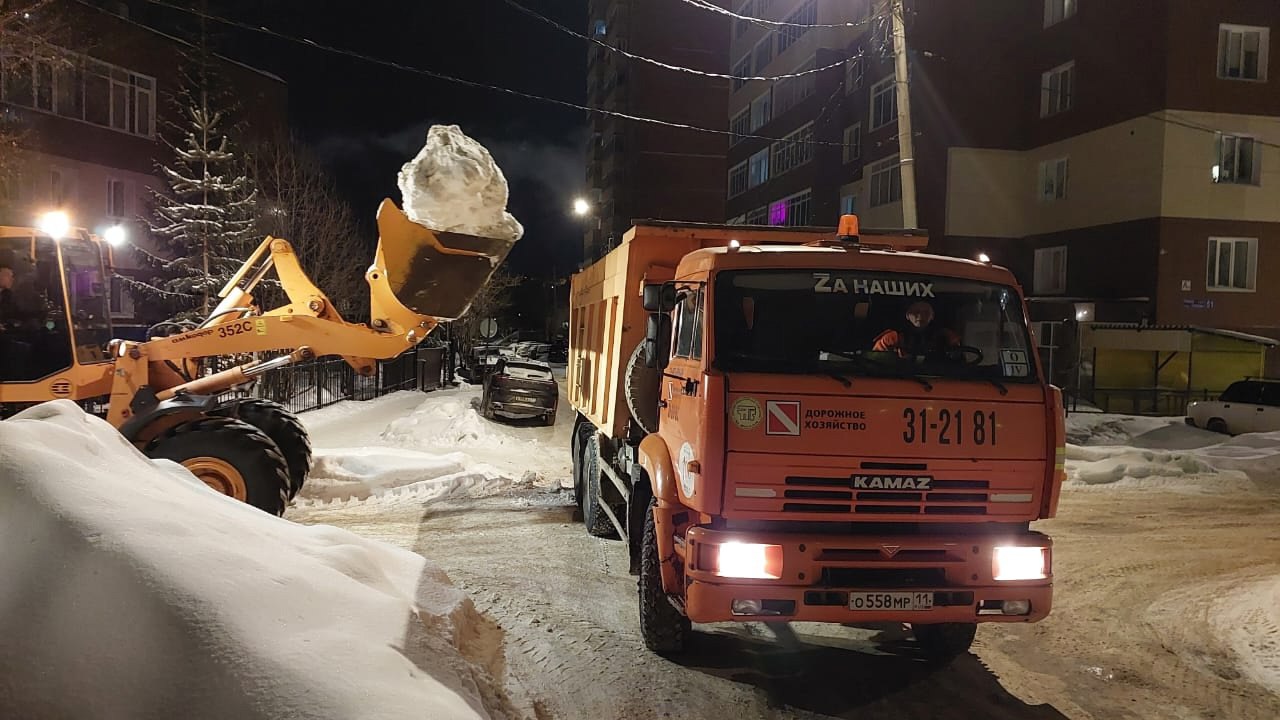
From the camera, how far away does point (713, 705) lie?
5.12 meters

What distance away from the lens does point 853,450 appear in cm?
497

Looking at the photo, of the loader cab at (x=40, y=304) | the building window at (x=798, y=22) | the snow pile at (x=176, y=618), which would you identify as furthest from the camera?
the building window at (x=798, y=22)

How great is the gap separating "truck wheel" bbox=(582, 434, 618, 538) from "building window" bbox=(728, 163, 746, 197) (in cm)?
4627

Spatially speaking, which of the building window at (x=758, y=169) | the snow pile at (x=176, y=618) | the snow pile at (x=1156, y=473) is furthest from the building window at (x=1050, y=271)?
the snow pile at (x=176, y=618)

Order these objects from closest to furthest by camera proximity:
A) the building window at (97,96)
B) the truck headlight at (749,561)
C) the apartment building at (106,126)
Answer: the truck headlight at (749,561) < the building window at (97,96) < the apartment building at (106,126)

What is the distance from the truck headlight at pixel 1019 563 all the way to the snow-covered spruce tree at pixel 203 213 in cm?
2372

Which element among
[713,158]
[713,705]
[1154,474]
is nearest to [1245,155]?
[1154,474]

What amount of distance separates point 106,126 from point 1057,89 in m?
35.0

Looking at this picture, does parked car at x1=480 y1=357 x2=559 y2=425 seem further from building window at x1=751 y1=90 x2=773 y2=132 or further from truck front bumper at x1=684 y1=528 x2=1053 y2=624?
building window at x1=751 y1=90 x2=773 y2=132

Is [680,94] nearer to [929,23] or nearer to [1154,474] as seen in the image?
[929,23]

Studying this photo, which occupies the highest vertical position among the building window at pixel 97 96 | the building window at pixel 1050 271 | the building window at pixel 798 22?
the building window at pixel 798 22

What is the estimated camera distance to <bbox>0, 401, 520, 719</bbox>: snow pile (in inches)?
119

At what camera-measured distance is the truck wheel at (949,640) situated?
601 centimetres

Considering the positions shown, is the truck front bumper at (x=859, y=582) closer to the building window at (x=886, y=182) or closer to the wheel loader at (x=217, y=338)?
the wheel loader at (x=217, y=338)
